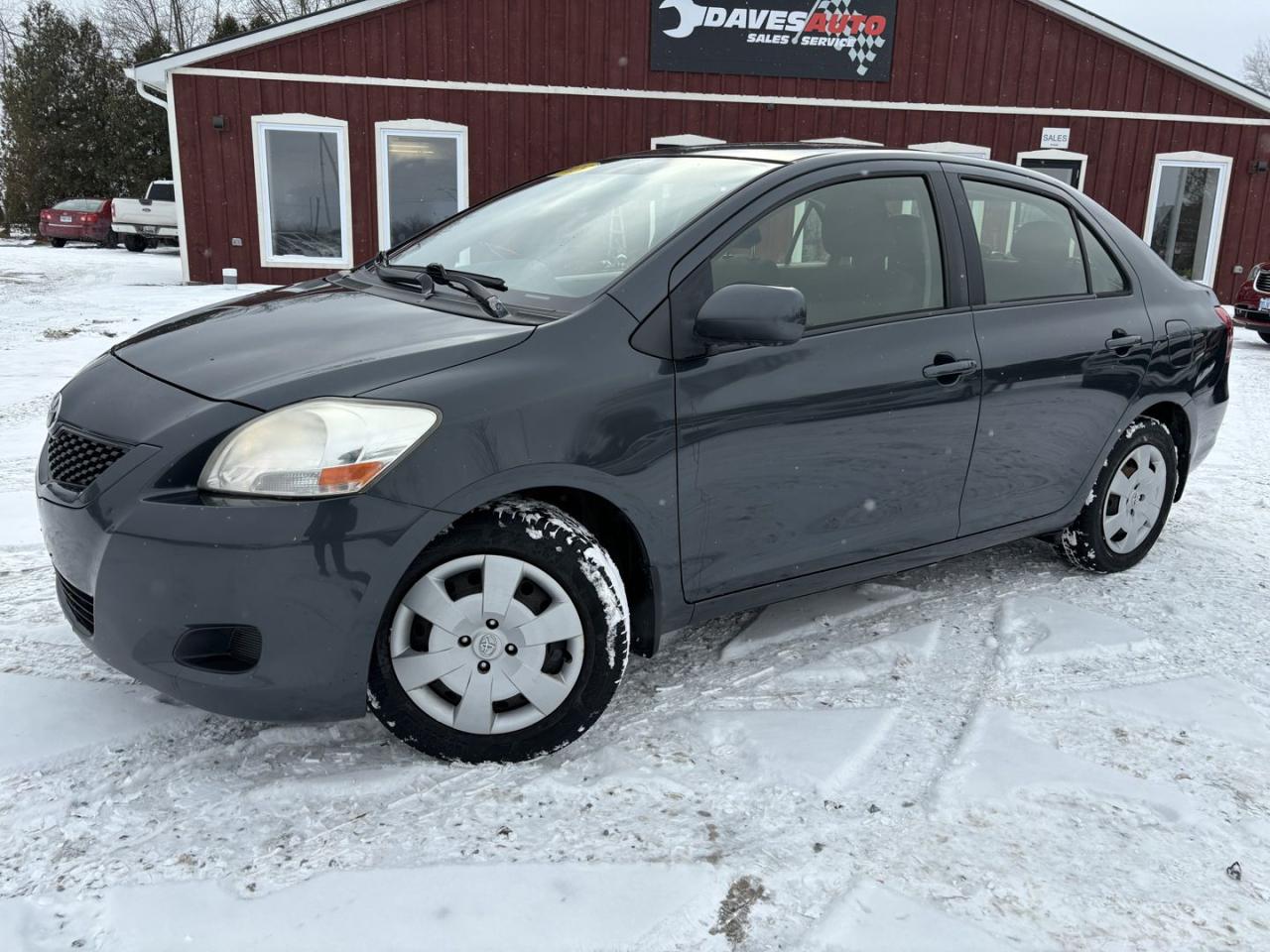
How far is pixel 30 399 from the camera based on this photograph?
Answer: 6.43 meters

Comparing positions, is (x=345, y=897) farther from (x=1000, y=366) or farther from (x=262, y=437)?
(x=1000, y=366)

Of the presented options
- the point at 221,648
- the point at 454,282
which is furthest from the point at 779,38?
the point at 221,648

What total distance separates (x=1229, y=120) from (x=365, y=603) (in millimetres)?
17645

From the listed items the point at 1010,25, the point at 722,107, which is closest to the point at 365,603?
the point at 722,107

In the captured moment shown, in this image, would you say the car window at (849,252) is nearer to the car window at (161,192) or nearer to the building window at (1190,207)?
the building window at (1190,207)

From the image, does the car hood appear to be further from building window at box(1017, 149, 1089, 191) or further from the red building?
building window at box(1017, 149, 1089, 191)

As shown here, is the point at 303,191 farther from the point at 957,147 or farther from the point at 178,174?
the point at 957,147

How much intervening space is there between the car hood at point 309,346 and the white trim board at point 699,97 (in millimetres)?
12089

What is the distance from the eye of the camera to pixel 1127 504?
4039 mm

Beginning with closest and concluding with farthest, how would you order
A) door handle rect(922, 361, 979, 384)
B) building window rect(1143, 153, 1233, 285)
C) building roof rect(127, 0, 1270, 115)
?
door handle rect(922, 361, 979, 384), building roof rect(127, 0, 1270, 115), building window rect(1143, 153, 1233, 285)

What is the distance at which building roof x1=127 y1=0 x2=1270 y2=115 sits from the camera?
13.4 m

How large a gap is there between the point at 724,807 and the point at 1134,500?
101 inches

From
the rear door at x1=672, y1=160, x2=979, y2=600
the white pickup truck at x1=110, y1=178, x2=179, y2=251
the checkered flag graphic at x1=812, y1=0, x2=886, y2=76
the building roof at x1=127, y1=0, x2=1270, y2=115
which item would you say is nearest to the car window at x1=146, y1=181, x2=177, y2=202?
the white pickup truck at x1=110, y1=178, x2=179, y2=251

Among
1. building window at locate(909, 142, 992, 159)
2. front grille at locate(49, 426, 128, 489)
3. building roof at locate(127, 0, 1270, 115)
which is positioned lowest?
front grille at locate(49, 426, 128, 489)
